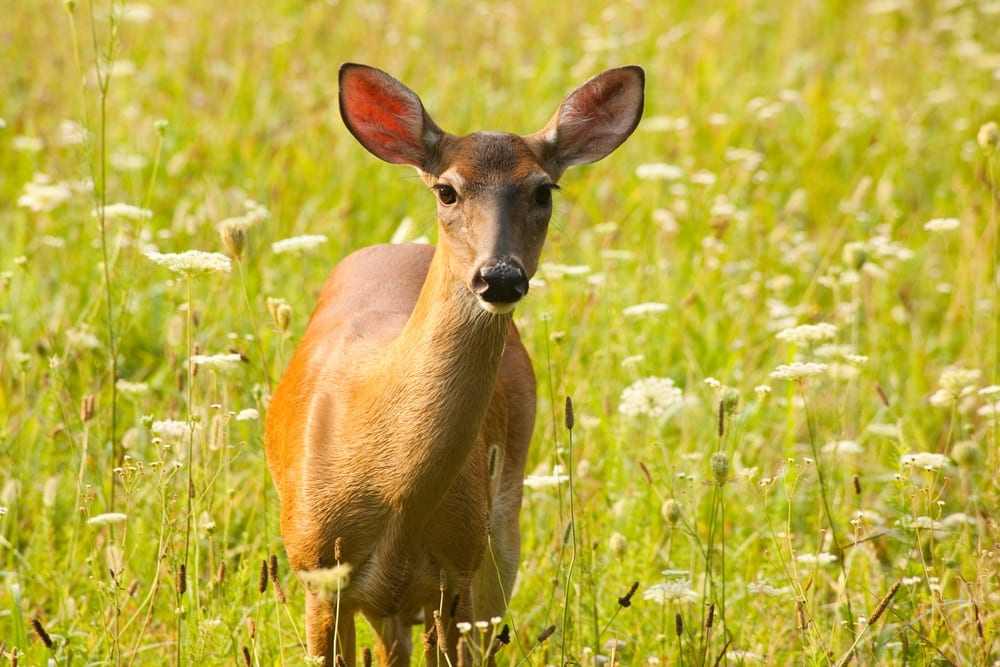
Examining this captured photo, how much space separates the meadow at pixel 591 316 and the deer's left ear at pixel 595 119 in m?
0.29

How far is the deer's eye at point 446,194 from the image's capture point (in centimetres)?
346

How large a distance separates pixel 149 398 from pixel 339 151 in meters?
2.23

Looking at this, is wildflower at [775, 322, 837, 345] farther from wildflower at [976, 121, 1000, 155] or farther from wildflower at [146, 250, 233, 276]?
wildflower at [146, 250, 233, 276]

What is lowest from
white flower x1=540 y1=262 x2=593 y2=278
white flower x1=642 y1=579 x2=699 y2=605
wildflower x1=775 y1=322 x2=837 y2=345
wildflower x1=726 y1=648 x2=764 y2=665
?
wildflower x1=726 y1=648 x2=764 y2=665

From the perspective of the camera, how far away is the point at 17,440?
4535 millimetres

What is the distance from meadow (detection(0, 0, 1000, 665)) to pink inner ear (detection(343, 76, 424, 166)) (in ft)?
1.19

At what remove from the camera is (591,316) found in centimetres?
Result: 566

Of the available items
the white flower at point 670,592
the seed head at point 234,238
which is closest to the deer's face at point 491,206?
the seed head at point 234,238

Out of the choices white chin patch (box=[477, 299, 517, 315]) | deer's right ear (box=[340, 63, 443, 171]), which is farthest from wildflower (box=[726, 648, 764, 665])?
deer's right ear (box=[340, 63, 443, 171])

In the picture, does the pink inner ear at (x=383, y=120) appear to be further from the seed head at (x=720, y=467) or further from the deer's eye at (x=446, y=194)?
the seed head at (x=720, y=467)

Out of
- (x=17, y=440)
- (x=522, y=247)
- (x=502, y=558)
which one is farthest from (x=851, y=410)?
(x=17, y=440)

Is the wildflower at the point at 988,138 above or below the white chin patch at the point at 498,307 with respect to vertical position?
above

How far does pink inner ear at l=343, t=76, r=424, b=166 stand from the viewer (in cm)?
369

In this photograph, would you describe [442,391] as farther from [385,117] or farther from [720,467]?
[385,117]
